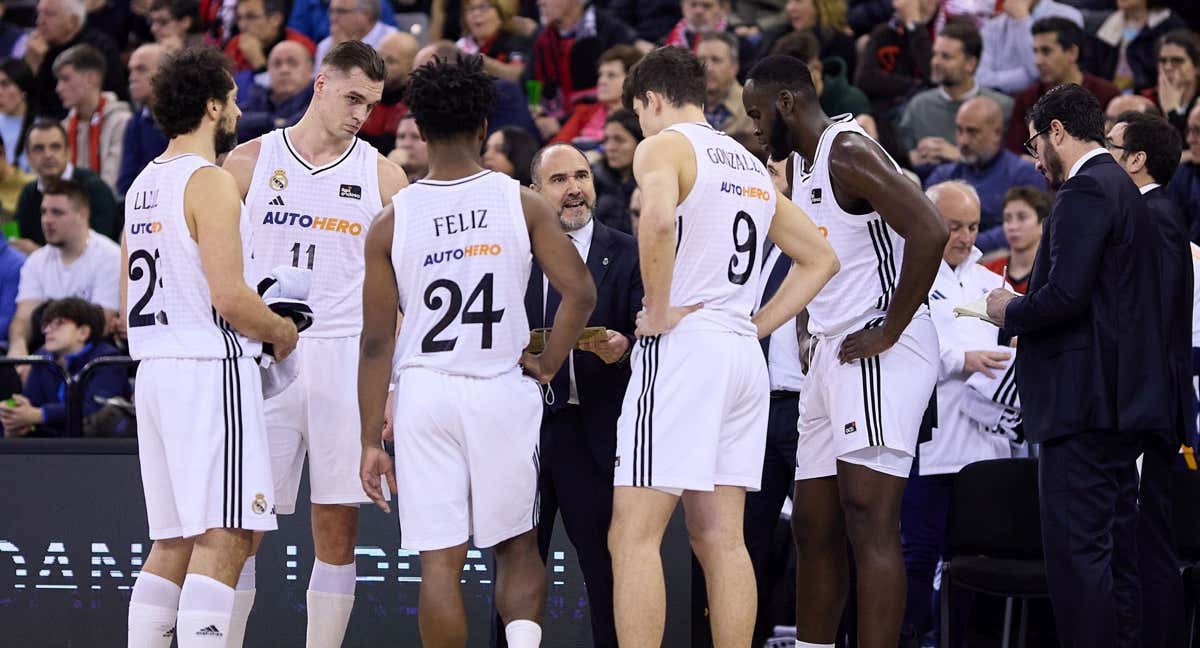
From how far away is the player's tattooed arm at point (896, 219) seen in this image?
5.85 metres

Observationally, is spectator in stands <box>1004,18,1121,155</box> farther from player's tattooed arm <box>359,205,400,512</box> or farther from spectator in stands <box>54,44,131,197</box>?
spectator in stands <box>54,44,131,197</box>

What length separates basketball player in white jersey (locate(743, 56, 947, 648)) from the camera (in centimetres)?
588

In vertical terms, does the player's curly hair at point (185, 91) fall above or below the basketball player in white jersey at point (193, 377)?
above

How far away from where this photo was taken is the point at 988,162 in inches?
397

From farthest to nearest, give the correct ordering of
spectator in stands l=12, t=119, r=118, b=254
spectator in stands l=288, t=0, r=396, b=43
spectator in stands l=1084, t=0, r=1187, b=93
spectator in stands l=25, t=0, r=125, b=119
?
1. spectator in stands l=25, t=0, r=125, b=119
2. spectator in stands l=288, t=0, r=396, b=43
3. spectator in stands l=12, t=119, r=118, b=254
4. spectator in stands l=1084, t=0, r=1187, b=93

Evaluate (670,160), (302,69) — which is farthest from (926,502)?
(302,69)

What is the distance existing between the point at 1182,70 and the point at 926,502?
406 cm

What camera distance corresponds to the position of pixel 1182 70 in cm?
1020

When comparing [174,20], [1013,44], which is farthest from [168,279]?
[174,20]

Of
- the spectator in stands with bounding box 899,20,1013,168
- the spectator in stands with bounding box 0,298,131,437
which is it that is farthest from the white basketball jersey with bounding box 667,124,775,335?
the spectator in stands with bounding box 899,20,1013,168

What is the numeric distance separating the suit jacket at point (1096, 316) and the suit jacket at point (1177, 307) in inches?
3.7

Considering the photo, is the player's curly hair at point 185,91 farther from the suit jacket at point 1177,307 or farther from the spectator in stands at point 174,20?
the spectator in stands at point 174,20

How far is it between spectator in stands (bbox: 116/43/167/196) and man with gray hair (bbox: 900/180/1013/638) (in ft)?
21.9

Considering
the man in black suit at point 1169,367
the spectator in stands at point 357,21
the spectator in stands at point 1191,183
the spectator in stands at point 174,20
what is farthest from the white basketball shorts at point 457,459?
the spectator in stands at point 174,20
